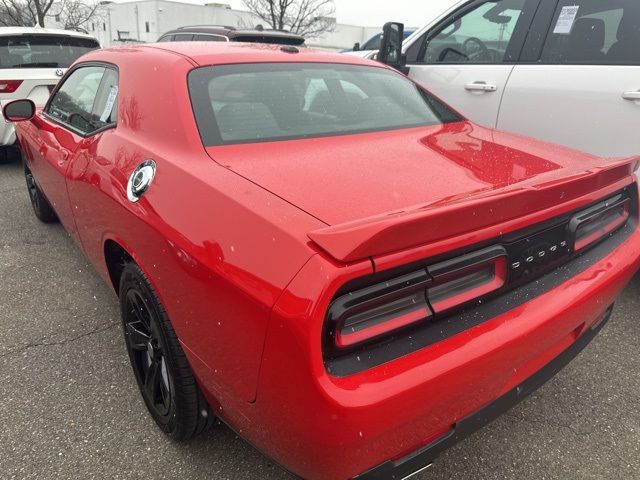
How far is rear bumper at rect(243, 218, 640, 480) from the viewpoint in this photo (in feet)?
3.79

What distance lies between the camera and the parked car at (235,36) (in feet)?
25.1

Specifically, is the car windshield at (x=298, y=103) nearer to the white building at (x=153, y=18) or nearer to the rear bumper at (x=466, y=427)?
the rear bumper at (x=466, y=427)

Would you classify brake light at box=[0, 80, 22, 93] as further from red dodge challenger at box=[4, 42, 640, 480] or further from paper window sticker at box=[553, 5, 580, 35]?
paper window sticker at box=[553, 5, 580, 35]

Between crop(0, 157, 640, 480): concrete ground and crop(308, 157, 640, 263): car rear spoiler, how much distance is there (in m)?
1.00

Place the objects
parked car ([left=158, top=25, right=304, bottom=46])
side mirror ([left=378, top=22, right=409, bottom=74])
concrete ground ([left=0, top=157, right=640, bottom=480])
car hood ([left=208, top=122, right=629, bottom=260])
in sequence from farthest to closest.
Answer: parked car ([left=158, top=25, right=304, bottom=46]) < side mirror ([left=378, top=22, right=409, bottom=74]) < concrete ground ([left=0, top=157, right=640, bottom=480]) < car hood ([left=208, top=122, right=629, bottom=260])

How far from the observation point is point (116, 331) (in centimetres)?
271

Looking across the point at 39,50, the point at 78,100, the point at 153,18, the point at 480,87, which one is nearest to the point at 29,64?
the point at 39,50

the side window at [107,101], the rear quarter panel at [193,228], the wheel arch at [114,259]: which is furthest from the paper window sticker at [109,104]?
the wheel arch at [114,259]

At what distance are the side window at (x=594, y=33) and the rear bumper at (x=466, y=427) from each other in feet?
6.61

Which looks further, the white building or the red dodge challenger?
the white building

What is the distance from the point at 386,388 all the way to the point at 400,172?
78cm

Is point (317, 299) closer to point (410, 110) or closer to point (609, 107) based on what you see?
point (410, 110)

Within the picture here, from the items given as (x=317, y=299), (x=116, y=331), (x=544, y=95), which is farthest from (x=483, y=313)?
(x=544, y=95)

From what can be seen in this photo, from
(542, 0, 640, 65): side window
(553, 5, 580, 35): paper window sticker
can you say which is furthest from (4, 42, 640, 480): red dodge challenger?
(553, 5, 580, 35): paper window sticker
